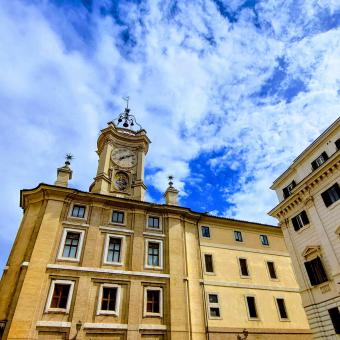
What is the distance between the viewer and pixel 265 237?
33000 mm

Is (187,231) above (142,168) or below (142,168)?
below

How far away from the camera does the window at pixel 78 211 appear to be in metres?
27.0

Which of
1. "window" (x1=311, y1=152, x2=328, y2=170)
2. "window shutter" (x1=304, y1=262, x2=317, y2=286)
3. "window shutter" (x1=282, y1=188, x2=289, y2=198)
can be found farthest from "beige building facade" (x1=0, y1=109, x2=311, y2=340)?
"window" (x1=311, y1=152, x2=328, y2=170)

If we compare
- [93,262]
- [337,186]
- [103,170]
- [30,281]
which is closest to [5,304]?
[30,281]

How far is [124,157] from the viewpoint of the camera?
1426 inches

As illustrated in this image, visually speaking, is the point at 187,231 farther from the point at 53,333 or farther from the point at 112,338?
the point at 53,333

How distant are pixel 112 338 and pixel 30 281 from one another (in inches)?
293

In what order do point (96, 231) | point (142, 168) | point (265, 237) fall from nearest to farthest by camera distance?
point (96, 231)
point (265, 237)
point (142, 168)

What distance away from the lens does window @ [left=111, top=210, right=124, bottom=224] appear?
28.0m

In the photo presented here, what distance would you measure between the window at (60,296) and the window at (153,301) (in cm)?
604

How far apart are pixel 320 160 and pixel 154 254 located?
16.2 meters

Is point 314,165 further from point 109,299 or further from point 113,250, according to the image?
point 109,299

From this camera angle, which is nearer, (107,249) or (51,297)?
(51,297)

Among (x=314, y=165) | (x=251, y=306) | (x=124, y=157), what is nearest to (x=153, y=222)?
(x=124, y=157)
